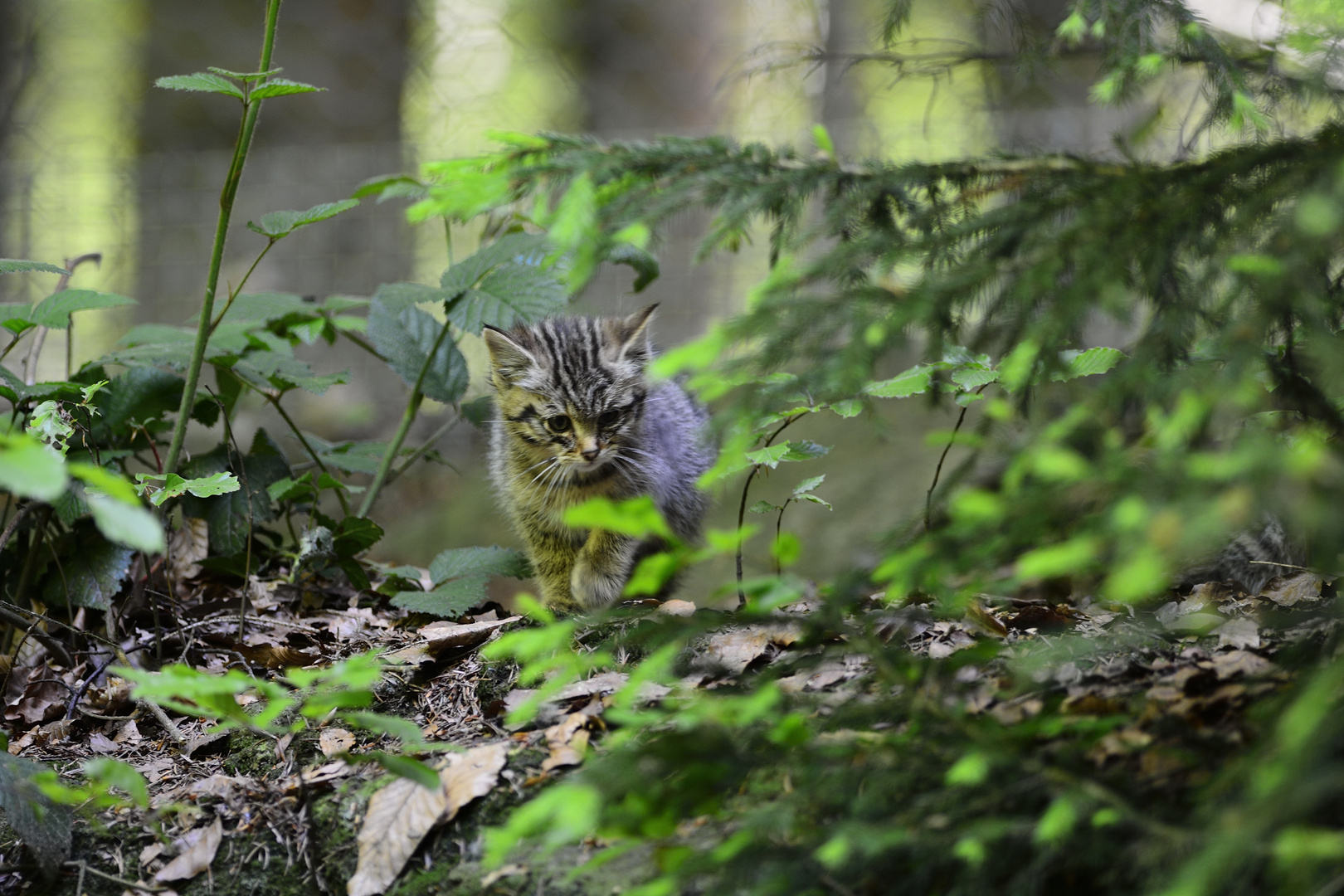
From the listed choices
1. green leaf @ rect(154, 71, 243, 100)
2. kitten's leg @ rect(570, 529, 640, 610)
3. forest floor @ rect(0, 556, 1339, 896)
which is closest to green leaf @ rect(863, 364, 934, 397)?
forest floor @ rect(0, 556, 1339, 896)

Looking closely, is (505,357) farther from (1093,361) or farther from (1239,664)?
(1239,664)

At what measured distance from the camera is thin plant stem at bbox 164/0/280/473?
8.45 ft

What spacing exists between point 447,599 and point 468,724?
22.7 inches

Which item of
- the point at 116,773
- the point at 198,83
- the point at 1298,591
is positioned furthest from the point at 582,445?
the point at 1298,591

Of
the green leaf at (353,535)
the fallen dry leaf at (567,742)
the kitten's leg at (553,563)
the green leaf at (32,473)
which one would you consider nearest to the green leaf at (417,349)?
the green leaf at (353,535)

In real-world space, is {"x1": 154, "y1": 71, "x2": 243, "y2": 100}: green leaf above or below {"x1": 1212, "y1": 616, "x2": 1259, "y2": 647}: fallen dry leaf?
above

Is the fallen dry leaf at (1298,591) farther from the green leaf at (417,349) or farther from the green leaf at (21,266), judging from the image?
the green leaf at (21,266)

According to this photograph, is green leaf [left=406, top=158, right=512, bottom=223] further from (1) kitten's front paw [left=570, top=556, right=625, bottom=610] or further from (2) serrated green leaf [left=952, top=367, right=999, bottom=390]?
(1) kitten's front paw [left=570, top=556, right=625, bottom=610]

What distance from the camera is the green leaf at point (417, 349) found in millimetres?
3359

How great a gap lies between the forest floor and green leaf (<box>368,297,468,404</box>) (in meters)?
0.96

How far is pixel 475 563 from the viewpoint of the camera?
3123 millimetres

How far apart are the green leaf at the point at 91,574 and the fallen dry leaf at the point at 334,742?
108 centimetres

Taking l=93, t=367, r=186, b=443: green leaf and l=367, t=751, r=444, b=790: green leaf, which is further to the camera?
l=93, t=367, r=186, b=443: green leaf

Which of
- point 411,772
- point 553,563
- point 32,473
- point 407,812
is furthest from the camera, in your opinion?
point 553,563
